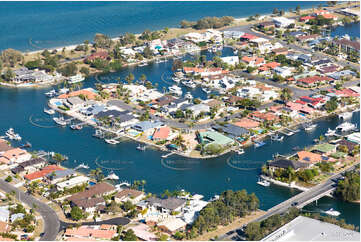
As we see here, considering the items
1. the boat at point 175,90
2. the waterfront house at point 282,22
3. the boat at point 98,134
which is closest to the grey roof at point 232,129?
the boat at point 98,134

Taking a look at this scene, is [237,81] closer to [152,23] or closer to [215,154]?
[215,154]

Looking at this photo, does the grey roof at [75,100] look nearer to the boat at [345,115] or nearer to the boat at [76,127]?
the boat at [76,127]

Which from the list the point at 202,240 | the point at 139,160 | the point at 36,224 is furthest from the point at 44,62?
the point at 202,240

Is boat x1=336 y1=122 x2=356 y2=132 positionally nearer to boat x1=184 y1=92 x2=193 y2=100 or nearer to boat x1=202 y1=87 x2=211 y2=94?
boat x1=184 y1=92 x2=193 y2=100

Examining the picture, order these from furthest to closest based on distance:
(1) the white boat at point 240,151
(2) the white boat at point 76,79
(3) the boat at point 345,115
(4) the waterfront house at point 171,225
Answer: (2) the white boat at point 76,79 < (3) the boat at point 345,115 < (1) the white boat at point 240,151 < (4) the waterfront house at point 171,225

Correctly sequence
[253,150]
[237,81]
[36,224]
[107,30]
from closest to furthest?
[36,224]
[253,150]
[237,81]
[107,30]

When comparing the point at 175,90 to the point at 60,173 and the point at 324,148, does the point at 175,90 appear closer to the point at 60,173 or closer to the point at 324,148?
the point at 324,148

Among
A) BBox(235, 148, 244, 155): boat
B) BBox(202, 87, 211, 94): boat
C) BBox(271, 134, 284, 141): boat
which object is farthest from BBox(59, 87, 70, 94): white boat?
BBox(271, 134, 284, 141): boat
